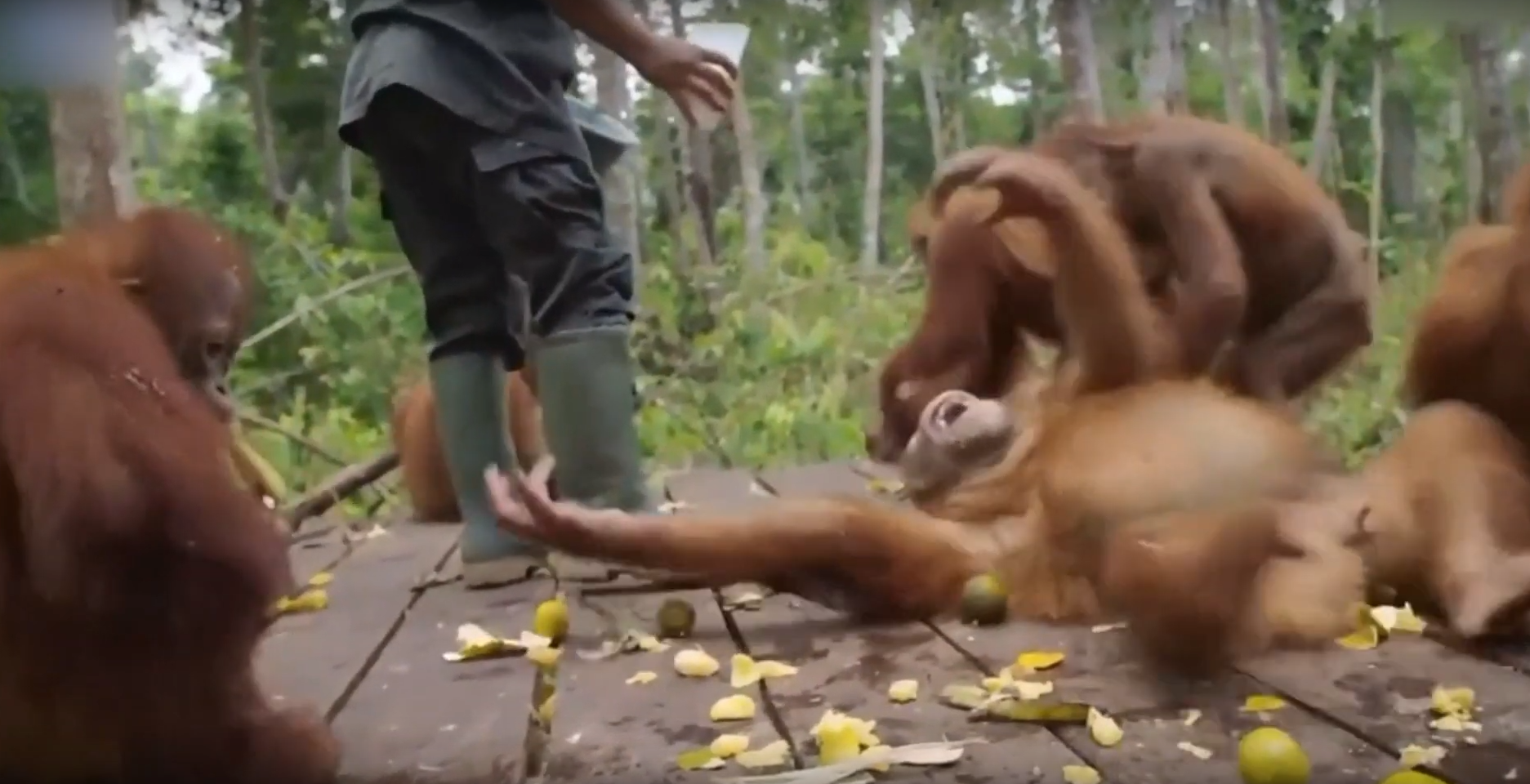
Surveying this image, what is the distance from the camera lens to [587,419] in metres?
1.31

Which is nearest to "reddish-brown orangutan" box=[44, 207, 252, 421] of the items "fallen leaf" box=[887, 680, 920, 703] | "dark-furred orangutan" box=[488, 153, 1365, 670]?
"dark-furred orangutan" box=[488, 153, 1365, 670]

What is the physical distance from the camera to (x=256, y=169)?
137 centimetres

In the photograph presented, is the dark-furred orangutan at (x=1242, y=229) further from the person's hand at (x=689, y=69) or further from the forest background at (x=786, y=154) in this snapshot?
the person's hand at (x=689, y=69)

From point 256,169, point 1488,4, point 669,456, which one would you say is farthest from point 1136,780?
point 669,456

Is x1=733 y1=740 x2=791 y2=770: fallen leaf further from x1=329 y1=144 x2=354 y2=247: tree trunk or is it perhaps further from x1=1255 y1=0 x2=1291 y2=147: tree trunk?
x1=329 y1=144 x2=354 y2=247: tree trunk

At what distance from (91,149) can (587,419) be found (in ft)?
1.72

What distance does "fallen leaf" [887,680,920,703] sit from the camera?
33.5 inches

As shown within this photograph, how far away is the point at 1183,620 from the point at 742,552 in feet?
0.99

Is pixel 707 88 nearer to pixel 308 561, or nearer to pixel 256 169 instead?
pixel 256 169

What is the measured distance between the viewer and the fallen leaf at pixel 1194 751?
731 millimetres

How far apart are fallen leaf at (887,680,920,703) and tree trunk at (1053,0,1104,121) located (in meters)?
0.44

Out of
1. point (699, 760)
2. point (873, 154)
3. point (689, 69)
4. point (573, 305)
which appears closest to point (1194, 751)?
point (699, 760)

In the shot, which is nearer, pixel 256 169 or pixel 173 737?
pixel 173 737

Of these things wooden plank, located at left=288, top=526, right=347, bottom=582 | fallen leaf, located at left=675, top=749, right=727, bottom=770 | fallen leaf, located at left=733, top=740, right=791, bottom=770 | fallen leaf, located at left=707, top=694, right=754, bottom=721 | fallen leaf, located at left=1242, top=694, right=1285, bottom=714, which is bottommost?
wooden plank, located at left=288, top=526, right=347, bottom=582
